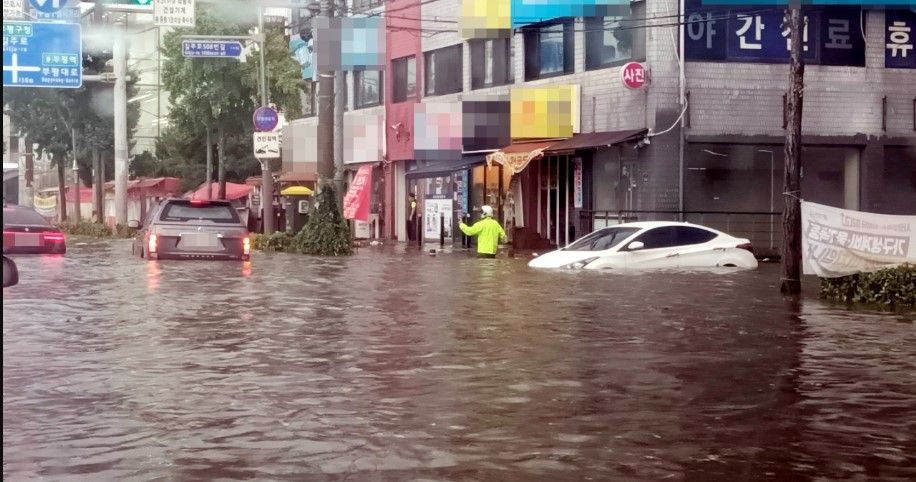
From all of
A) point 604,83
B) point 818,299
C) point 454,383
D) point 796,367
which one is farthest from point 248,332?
point 604,83

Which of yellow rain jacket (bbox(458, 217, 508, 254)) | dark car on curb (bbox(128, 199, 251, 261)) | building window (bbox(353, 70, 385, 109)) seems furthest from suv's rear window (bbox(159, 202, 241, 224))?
building window (bbox(353, 70, 385, 109))

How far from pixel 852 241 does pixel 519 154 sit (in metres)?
18.3

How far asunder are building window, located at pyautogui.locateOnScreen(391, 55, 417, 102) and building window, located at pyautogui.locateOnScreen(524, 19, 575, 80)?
9.46 metres

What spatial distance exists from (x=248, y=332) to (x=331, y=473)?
783 cm

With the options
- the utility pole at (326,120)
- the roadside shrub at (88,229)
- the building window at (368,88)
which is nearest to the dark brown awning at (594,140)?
the utility pole at (326,120)

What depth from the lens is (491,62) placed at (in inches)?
1704

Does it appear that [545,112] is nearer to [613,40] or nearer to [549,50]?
[549,50]

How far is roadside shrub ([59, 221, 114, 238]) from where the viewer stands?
179 ft

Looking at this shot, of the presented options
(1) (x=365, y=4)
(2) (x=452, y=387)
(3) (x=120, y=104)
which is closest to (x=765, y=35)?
(1) (x=365, y=4)

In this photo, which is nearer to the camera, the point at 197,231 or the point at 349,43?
the point at 197,231

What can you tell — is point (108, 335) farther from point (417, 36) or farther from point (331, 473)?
point (417, 36)

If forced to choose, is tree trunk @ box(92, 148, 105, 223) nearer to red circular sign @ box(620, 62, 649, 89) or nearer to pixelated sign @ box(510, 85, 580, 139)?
pixelated sign @ box(510, 85, 580, 139)

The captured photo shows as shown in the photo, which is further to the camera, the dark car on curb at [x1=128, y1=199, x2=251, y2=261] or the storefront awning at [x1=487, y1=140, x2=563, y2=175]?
the storefront awning at [x1=487, y1=140, x2=563, y2=175]

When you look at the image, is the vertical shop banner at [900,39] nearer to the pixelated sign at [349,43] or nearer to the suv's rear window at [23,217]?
the pixelated sign at [349,43]
